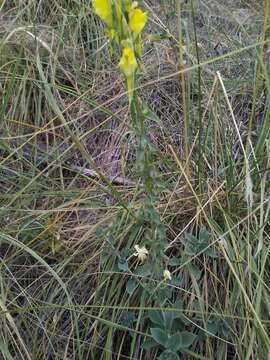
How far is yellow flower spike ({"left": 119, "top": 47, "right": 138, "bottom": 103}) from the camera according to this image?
880 millimetres

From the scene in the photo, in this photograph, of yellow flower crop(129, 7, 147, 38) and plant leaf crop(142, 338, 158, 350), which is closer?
yellow flower crop(129, 7, 147, 38)

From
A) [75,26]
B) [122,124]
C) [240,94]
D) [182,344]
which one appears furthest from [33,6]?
[182,344]

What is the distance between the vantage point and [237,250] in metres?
1.28

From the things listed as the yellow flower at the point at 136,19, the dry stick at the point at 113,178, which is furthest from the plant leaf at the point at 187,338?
the yellow flower at the point at 136,19

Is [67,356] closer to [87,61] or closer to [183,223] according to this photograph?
[183,223]

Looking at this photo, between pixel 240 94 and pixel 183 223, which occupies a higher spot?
pixel 240 94

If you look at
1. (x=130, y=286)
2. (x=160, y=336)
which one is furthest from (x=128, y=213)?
(x=160, y=336)

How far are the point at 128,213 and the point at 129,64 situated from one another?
535 mm

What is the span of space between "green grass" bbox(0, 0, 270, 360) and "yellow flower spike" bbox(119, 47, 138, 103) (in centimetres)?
10

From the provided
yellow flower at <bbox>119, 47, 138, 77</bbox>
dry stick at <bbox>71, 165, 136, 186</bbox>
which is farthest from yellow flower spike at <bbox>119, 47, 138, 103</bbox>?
dry stick at <bbox>71, 165, 136, 186</bbox>

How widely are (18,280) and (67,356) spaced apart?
23 cm

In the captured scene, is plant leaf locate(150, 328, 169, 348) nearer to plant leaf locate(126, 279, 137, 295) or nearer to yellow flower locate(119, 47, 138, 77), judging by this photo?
plant leaf locate(126, 279, 137, 295)

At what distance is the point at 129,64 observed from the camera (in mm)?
901

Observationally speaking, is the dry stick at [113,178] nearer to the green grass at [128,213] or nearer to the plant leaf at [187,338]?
the green grass at [128,213]
